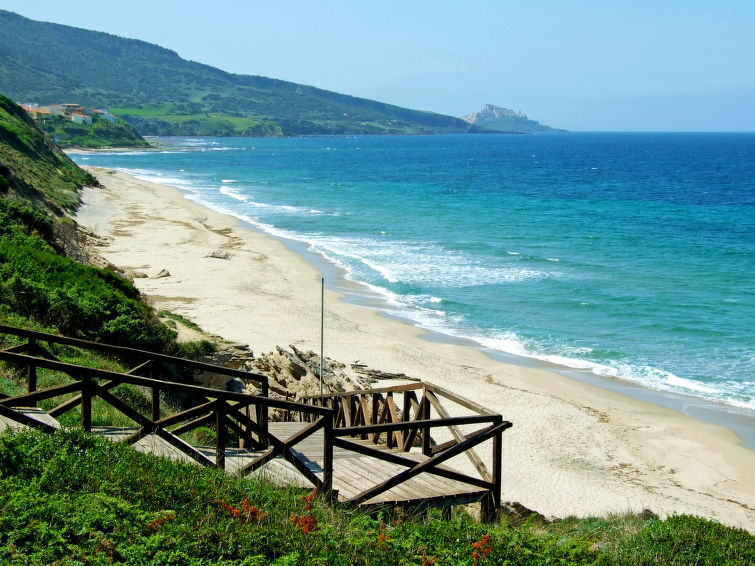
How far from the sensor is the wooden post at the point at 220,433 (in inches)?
257

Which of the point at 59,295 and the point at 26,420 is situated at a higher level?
the point at 26,420

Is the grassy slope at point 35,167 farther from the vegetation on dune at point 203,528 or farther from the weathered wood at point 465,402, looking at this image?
the vegetation on dune at point 203,528

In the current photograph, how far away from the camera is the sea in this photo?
24125 millimetres

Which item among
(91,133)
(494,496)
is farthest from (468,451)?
(91,133)

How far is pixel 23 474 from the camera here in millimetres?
5570

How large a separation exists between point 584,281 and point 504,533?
29.5 m

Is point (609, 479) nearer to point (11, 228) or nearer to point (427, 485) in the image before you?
point (427, 485)

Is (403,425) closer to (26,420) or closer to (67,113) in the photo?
(26,420)

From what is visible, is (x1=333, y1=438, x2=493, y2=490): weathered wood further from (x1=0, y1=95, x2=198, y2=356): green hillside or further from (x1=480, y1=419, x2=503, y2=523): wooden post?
(x1=0, y1=95, x2=198, y2=356): green hillside

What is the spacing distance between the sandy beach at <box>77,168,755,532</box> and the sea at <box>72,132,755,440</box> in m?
1.70

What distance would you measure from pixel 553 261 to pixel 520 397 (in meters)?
20.4

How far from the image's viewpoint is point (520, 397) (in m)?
20.1

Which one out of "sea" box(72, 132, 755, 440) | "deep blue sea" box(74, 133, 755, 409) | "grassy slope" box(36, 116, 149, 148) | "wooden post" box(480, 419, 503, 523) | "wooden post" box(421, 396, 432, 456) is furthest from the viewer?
"grassy slope" box(36, 116, 149, 148)

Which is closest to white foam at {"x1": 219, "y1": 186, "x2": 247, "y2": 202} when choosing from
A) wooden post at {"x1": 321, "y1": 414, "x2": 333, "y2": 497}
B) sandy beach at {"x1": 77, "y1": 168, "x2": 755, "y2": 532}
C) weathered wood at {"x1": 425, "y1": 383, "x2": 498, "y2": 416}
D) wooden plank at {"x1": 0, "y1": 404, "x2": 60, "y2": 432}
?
sandy beach at {"x1": 77, "y1": 168, "x2": 755, "y2": 532}
